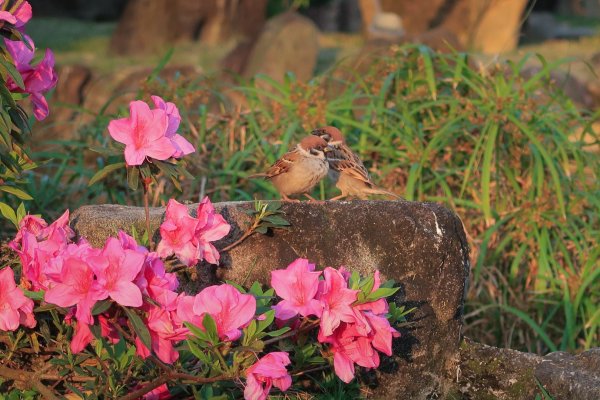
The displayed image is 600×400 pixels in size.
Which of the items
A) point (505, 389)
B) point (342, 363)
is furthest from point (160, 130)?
point (505, 389)

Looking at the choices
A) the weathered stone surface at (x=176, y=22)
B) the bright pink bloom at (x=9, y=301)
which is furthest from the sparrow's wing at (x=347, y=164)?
the weathered stone surface at (x=176, y=22)

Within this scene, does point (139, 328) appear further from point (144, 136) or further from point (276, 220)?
point (276, 220)

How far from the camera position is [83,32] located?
66.8ft

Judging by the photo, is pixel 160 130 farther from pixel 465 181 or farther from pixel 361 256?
pixel 465 181

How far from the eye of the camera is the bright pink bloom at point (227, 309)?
93.3 inches

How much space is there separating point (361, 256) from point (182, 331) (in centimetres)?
91

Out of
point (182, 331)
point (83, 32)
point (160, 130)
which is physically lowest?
point (83, 32)

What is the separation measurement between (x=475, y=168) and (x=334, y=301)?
303cm

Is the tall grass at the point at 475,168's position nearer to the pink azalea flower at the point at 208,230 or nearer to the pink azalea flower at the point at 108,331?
the pink azalea flower at the point at 208,230

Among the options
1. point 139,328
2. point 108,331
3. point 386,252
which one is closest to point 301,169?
point 386,252

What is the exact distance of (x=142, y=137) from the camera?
262 centimetres

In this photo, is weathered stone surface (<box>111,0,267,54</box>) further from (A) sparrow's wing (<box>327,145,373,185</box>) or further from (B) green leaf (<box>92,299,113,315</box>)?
(B) green leaf (<box>92,299,113,315</box>)

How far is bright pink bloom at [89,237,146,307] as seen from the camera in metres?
2.33

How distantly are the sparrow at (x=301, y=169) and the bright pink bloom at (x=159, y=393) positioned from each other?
1564 millimetres
